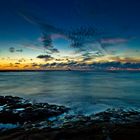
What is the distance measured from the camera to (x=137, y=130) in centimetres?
1488

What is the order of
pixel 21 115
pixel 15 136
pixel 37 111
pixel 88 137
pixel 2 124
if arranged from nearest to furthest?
pixel 88 137 < pixel 15 136 < pixel 2 124 < pixel 21 115 < pixel 37 111

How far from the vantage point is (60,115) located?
24.7 m

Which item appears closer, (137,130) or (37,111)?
(137,130)

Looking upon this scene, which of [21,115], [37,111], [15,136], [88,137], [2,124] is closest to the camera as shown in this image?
[88,137]

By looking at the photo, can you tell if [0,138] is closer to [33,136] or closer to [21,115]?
[33,136]

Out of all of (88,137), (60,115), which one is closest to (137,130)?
(88,137)

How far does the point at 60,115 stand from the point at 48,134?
999cm

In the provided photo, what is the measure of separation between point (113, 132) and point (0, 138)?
787 cm

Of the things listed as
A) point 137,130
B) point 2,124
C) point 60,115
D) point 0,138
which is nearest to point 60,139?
point 0,138

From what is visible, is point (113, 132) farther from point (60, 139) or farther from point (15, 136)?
point (15, 136)

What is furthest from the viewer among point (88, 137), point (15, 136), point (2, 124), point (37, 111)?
point (37, 111)

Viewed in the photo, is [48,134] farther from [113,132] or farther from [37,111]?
[37,111]

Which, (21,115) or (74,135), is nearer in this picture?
(74,135)

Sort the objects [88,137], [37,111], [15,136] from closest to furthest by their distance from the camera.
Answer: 1. [88,137]
2. [15,136]
3. [37,111]
